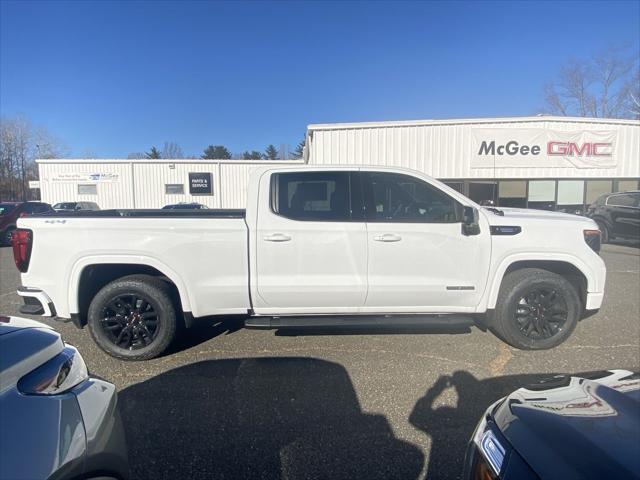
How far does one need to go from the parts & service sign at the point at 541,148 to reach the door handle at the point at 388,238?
17.0 m

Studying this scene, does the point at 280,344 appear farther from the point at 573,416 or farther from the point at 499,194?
the point at 499,194

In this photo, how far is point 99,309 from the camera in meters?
3.76

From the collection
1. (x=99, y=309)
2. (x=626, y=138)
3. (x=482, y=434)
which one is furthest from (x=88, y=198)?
(x=626, y=138)

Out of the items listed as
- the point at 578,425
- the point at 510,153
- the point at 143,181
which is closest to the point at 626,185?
the point at 510,153

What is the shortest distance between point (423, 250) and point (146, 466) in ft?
9.72

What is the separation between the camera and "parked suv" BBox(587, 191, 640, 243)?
11484mm

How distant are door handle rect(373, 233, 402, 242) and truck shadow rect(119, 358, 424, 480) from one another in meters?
1.35

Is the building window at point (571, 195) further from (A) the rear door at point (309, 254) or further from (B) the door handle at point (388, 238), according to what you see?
(A) the rear door at point (309, 254)

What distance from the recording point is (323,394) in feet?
10.6

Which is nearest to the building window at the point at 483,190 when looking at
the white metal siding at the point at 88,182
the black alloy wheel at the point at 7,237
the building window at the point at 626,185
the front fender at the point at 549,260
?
the building window at the point at 626,185

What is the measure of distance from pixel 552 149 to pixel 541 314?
59.1 ft

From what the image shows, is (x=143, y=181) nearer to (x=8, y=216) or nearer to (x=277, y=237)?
(x=8, y=216)

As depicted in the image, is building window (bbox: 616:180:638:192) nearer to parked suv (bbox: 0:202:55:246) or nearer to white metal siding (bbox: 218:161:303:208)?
white metal siding (bbox: 218:161:303:208)

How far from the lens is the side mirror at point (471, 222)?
380 cm
